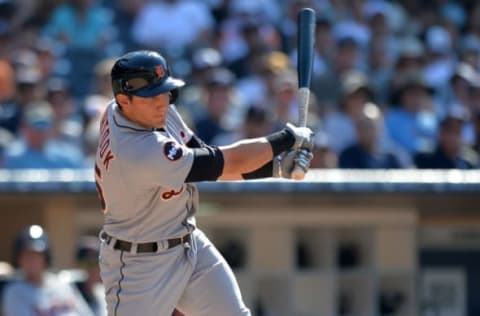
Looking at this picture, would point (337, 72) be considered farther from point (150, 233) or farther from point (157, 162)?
point (157, 162)

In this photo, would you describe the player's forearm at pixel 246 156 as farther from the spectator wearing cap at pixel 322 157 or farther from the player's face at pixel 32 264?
the spectator wearing cap at pixel 322 157

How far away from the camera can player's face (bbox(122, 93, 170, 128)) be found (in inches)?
189

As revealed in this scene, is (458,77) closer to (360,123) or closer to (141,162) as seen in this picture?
(360,123)

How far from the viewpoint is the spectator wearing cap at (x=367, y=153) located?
8.62 meters

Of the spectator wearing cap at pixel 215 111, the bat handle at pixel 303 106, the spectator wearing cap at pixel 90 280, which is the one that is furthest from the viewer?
the spectator wearing cap at pixel 215 111

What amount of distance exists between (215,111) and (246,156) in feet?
12.9

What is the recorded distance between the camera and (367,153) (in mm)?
8648

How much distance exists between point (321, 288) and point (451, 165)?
1315 millimetres

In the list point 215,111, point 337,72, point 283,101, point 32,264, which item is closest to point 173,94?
point 32,264

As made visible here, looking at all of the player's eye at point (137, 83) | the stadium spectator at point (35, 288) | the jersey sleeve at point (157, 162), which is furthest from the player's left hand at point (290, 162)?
the stadium spectator at point (35, 288)

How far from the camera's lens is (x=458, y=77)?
400 inches

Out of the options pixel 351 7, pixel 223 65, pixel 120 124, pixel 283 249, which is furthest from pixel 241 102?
pixel 120 124

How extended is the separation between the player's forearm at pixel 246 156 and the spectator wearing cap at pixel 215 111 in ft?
12.3

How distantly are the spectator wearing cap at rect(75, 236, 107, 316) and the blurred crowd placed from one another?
97 cm
